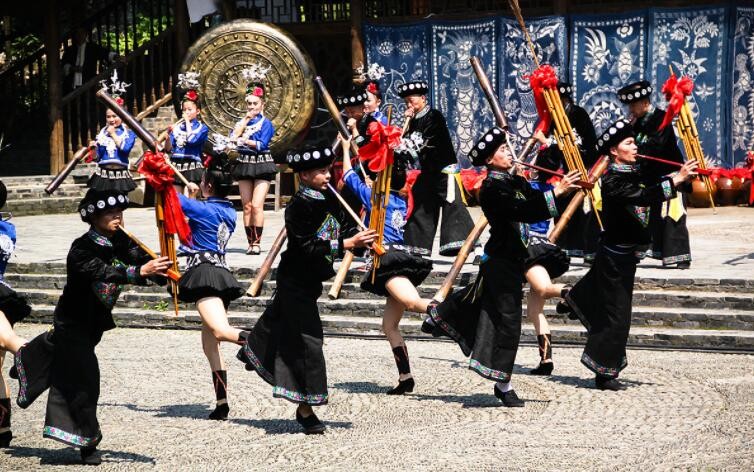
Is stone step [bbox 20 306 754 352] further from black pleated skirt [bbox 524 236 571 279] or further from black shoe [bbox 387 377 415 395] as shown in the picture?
black shoe [bbox 387 377 415 395]

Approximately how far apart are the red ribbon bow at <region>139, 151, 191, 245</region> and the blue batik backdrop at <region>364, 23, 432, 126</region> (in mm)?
10662

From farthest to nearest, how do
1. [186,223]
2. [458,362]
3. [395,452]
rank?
[458,362], [186,223], [395,452]

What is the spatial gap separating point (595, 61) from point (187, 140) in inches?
248

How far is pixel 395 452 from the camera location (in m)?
7.22

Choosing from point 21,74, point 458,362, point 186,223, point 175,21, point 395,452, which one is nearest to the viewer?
point 395,452

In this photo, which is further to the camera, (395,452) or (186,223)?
(186,223)

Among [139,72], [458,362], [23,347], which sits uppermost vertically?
[139,72]

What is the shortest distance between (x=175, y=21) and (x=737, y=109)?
856 cm

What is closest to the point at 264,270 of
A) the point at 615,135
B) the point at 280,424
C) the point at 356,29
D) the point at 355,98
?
the point at 355,98

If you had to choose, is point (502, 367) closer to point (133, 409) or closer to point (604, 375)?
point (604, 375)

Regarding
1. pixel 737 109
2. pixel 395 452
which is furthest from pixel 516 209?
pixel 737 109

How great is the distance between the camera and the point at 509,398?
8398mm

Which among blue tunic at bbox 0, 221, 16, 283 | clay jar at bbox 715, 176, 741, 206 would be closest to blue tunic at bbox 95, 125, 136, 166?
blue tunic at bbox 0, 221, 16, 283

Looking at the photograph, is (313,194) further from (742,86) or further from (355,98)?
(742,86)
